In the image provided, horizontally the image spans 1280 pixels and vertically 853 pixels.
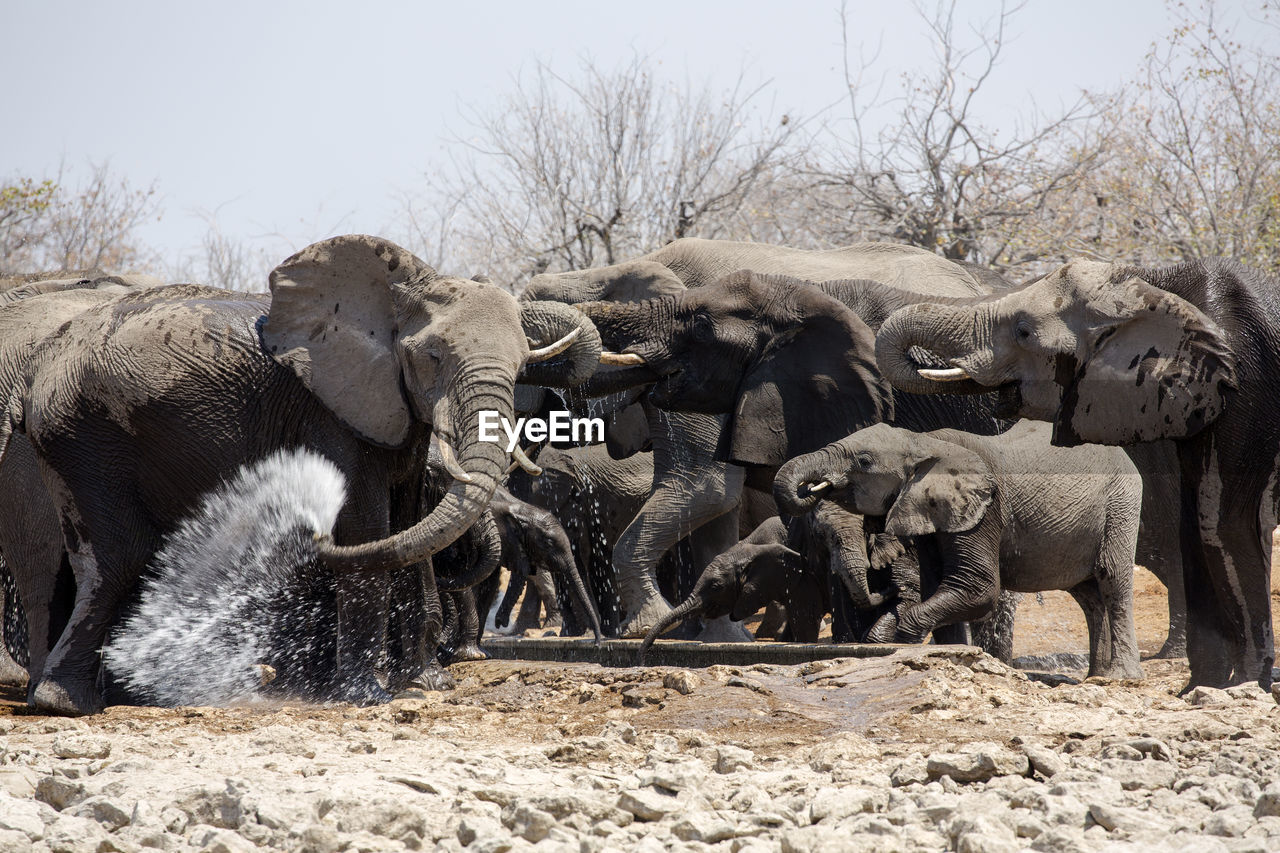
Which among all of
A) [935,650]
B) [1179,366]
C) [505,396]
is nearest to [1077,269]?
[1179,366]

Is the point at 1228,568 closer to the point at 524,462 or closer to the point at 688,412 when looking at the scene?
the point at 524,462

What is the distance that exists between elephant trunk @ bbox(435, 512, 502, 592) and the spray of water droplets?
927mm

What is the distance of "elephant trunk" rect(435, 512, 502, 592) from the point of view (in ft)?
26.5

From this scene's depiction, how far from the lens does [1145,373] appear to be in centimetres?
677

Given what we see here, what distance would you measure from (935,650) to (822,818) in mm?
2577

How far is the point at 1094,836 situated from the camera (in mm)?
3812

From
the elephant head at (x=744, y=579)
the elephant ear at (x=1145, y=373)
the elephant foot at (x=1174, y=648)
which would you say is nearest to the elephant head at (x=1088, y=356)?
the elephant ear at (x=1145, y=373)

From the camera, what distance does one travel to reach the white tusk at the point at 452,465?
621 cm

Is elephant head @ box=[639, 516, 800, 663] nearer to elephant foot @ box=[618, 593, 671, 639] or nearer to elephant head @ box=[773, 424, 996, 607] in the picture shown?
elephant foot @ box=[618, 593, 671, 639]

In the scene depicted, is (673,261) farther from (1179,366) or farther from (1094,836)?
(1094,836)

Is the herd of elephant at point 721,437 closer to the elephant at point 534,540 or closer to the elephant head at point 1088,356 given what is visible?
the elephant head at point 1088,356

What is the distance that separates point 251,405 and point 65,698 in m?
1.50

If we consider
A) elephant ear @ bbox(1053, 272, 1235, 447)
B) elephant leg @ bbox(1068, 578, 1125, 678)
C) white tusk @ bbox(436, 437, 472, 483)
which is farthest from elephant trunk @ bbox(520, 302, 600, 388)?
elephant leg @ bbox(1068, 578, 1125, 678)

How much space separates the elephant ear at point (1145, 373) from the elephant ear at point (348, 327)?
301 centimetres
